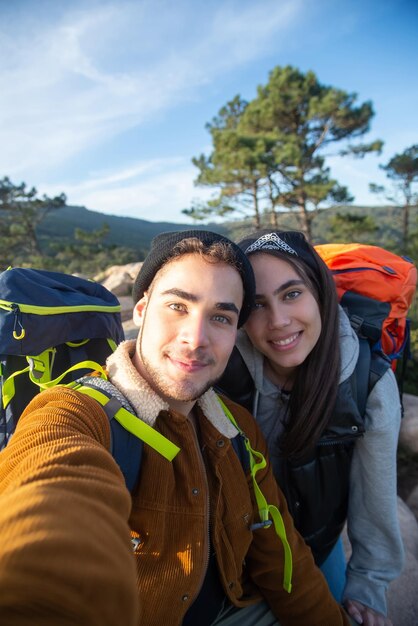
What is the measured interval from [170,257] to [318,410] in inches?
40.6

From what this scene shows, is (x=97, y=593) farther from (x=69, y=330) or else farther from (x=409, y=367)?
(x=409, y=367)

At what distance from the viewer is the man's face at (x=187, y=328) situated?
1.17 m

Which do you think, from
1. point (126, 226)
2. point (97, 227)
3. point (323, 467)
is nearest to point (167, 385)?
point (323, 467)

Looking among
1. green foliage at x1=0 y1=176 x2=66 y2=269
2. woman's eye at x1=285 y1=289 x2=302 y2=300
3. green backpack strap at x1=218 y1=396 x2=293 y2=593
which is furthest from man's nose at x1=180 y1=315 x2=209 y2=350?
green foliage at x1=0 y1=176 x2=66 y2=269

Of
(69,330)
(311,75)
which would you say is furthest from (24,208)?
(69,330)

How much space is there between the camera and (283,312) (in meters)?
1.53

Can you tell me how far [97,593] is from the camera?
1.47 feet

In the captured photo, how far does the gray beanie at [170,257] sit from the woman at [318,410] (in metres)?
0.17

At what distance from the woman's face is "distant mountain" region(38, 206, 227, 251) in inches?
1502

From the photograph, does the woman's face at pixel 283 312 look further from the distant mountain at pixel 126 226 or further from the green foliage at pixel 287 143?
the distant mountain at pixel 126 226

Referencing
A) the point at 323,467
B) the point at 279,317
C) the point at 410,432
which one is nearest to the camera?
the point at 279,317

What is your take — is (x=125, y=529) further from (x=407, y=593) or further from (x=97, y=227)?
(x=97, y=227)

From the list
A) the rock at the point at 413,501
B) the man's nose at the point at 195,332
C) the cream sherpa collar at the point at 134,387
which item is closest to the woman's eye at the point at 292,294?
the man's nose at the point at 195,332

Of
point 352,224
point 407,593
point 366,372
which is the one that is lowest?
point 407,593
